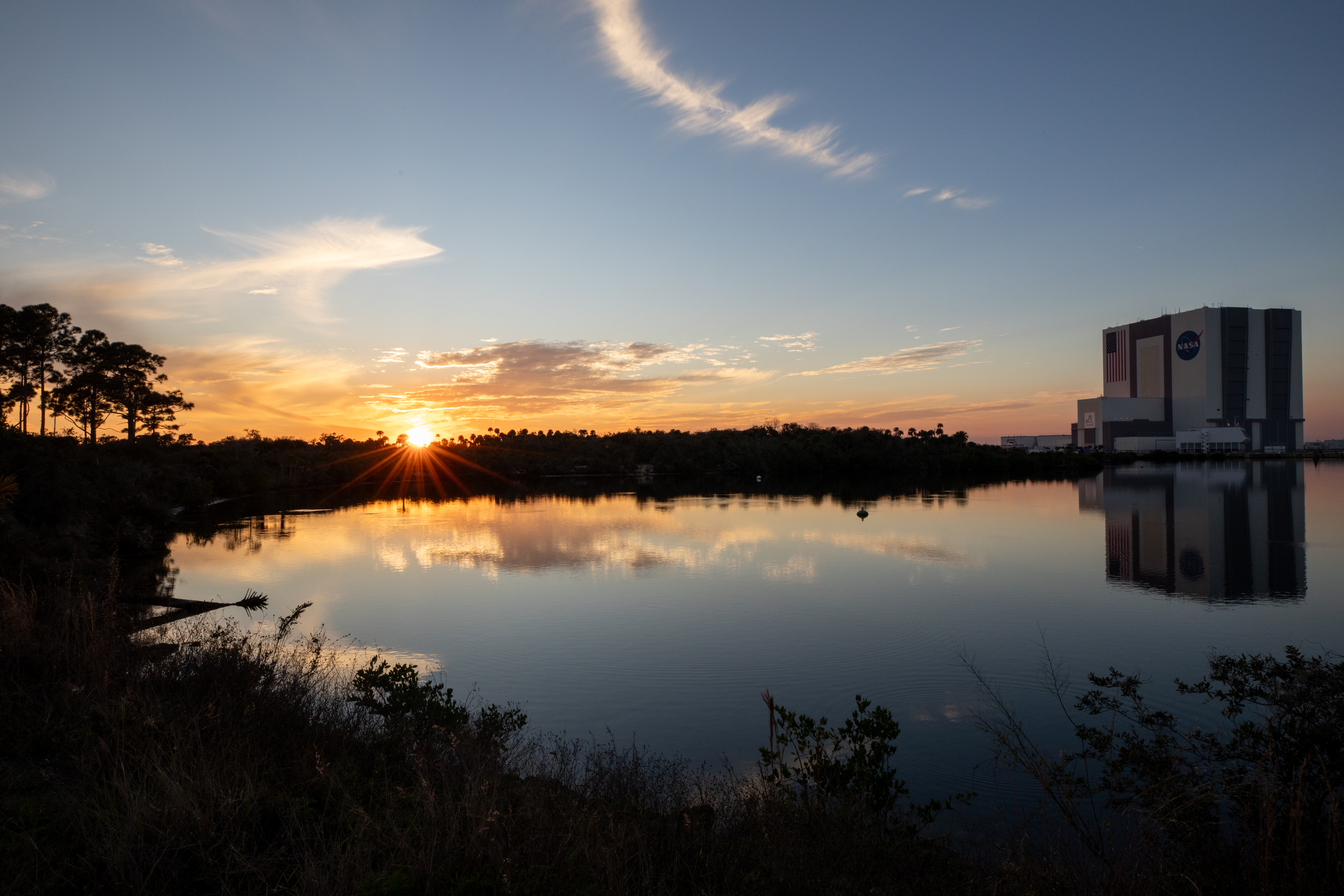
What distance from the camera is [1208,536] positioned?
2888 centimetres

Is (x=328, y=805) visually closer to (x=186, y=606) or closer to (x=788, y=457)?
(x=186, y=606)

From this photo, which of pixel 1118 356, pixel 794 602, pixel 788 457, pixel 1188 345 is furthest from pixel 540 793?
pixel 1118 356

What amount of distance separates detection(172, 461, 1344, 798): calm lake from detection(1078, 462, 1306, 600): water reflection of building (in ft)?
0.60

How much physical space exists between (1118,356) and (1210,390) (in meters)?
14.7

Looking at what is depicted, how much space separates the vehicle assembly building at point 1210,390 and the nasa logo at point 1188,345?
0.28ft

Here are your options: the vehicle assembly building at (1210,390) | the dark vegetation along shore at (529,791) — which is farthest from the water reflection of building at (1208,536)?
the vehicle assembly building at (1210,390)

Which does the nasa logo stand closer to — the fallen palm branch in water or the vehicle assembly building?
the vehicle assembly building

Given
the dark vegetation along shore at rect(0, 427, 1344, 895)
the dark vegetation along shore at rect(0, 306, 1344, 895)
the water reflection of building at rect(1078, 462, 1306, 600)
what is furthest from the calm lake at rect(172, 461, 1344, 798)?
the dark vegetation along shore at rect(0, 427, 1344, 895)

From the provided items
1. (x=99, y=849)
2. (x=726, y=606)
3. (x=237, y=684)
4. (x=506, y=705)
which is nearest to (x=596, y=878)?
(x=99, y=849)

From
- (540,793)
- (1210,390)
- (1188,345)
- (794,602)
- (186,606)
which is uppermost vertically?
(1188,345)

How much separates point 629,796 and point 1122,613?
14.5 m

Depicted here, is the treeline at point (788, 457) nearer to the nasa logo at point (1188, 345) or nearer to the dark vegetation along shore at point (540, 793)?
the nasa logo at point (1188, 345)

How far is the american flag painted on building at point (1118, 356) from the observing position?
354 ft

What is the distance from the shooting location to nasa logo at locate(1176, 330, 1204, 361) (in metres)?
96.1
